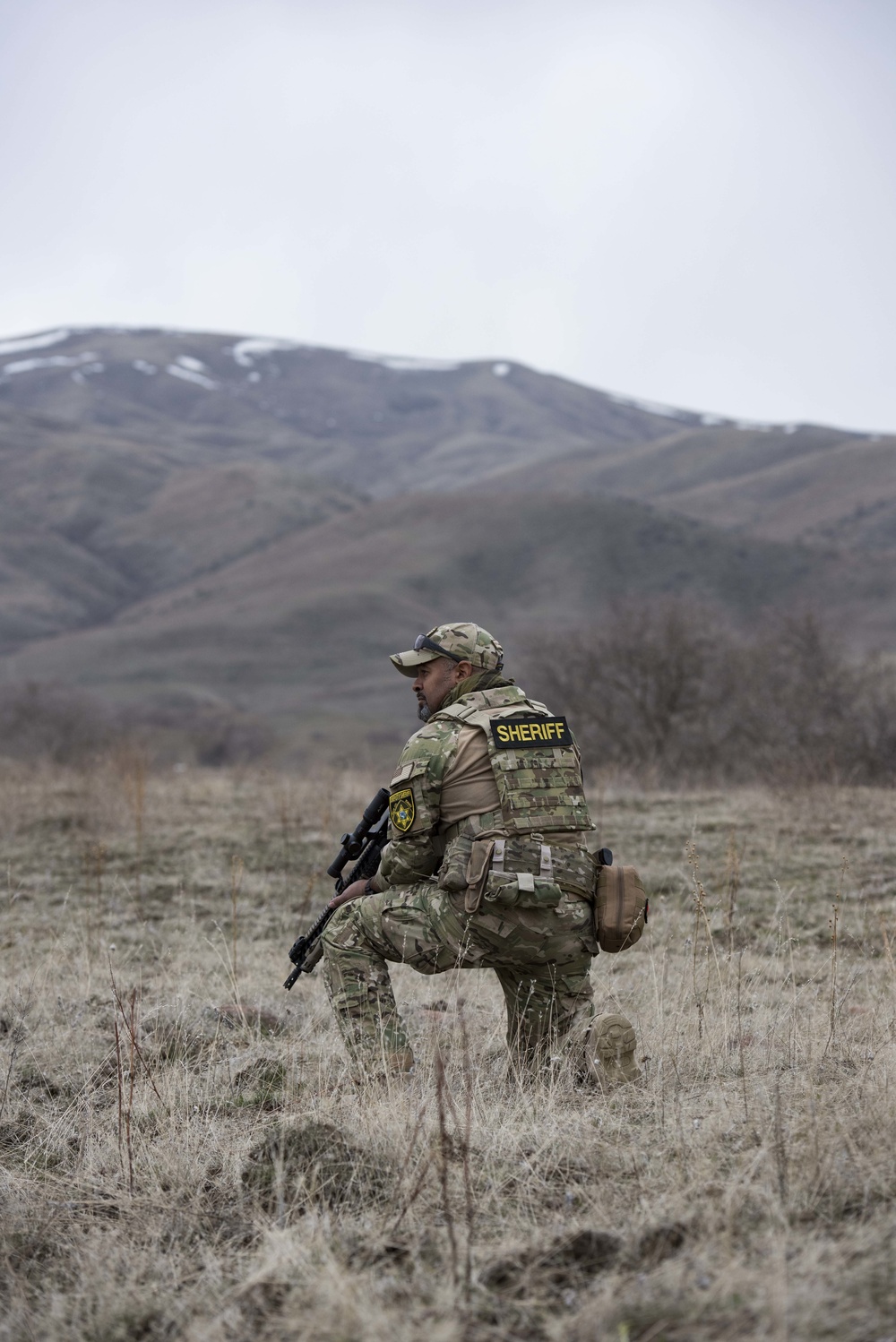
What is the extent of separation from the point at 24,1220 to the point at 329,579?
87.0 metres

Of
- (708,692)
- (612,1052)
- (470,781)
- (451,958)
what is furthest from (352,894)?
(708,692)

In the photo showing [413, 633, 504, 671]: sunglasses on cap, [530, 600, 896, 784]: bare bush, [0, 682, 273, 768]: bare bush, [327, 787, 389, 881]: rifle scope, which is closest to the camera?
[413, 633, 504, 671]: sunglasses on cap

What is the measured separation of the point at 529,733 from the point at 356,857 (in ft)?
3.44

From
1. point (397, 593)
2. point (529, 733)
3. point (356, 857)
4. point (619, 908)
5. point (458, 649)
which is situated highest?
point (397, 593)

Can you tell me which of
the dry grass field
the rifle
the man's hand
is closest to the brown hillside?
the dry grass field

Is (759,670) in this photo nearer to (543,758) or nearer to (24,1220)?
(543,758)

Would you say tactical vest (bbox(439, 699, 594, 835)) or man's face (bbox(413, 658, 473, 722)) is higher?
man's face (bbox(413, 658, 473, 722))

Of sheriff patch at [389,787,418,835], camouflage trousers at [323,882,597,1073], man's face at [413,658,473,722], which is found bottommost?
camouflage trousers at [323,882,597,1073]

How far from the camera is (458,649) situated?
447cm

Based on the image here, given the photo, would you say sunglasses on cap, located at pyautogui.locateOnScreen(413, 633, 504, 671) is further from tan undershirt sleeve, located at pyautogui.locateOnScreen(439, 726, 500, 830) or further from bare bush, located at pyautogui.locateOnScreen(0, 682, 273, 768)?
bare bush, located at pyautogui.locateOnScreen(0, 682, 273, 768)

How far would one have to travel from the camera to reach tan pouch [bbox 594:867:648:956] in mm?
4098

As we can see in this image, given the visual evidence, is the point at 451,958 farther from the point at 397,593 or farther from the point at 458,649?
the point at 397,593

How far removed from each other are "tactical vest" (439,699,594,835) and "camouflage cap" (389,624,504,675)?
0.26 metres

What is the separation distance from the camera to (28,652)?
266ft
